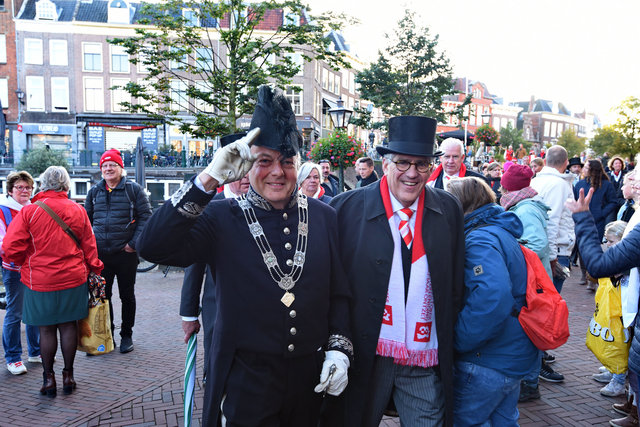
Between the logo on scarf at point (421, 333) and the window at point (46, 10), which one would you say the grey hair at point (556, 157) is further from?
the window at point (46, 10)

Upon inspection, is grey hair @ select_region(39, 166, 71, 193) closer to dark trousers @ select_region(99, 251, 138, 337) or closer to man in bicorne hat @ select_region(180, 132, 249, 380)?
dark trousers @ select_region(99, 251, 138, 337)

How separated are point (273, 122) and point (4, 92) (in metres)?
39.1

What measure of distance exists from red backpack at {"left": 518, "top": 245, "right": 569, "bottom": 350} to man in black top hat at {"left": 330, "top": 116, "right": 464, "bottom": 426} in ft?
1.08

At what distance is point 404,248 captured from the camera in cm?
243

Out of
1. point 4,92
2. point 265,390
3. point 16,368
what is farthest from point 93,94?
point 265,390

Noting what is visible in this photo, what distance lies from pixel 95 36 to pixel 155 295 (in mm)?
31469

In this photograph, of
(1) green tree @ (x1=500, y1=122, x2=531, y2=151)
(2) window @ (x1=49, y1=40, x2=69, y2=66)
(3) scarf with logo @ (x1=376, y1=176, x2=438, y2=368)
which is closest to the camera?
(3) scarf with logo @ (x1=376, y1=176, x2=438, y2=368)

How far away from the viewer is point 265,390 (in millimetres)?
1980

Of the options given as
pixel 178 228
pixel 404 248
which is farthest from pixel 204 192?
pixel 404 248

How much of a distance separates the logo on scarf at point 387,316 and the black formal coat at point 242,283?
41 cm

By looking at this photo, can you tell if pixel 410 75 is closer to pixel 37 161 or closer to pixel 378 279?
pixel 37 161

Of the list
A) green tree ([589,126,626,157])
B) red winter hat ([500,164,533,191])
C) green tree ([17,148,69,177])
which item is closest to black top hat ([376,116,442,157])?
red winter hat ([500,164,533,191])

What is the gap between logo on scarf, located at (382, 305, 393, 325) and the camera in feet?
7.86

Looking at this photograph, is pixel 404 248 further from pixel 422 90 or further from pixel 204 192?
pixel 422 90
